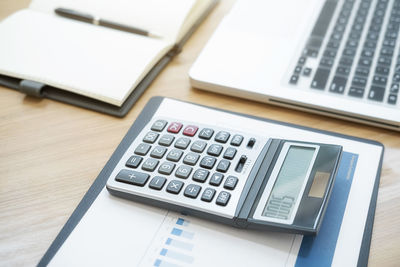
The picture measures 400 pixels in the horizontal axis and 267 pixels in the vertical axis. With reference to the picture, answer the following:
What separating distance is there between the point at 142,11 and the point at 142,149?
0.85 ft

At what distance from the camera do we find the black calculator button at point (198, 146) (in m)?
0.41

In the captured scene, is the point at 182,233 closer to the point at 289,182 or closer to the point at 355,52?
the point at 289,182

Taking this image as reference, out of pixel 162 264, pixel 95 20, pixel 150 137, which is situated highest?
pixel 95 20

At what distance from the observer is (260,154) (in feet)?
1.33

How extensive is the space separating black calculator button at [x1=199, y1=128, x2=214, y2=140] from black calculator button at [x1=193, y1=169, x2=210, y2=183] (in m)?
0.05

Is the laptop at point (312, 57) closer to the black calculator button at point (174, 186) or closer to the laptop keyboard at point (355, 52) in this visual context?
the laptop keyboard at point (355, 52)

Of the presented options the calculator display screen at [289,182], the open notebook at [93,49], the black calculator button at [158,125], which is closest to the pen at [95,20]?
the open notebook at [93,49]

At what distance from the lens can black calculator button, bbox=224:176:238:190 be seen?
1.23 feet

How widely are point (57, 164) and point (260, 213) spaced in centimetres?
22

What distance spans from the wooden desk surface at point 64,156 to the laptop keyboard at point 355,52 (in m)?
0.04

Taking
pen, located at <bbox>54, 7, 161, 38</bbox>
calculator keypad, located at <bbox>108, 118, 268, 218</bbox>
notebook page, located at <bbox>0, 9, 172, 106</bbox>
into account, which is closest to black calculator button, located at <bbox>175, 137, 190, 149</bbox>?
calculator keypad, located at <bbox>108, 118, 268, 218</bbox>

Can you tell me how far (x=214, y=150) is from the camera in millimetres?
408

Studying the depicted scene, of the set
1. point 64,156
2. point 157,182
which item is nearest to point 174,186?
point 157,182

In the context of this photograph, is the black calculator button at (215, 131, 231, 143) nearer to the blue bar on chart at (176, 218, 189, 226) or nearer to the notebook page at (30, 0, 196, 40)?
the blue bar on chart at (176, 218, 189, 226)
